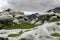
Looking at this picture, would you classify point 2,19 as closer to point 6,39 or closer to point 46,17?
point 46,17

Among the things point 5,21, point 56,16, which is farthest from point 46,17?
point 5,21

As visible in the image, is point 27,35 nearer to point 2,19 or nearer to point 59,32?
point 59,32

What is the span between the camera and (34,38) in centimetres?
3612

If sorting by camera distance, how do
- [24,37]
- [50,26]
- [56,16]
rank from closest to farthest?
[24,37], [50,26], [56,16]

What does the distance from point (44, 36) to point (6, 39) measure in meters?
7.22

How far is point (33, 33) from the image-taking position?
125ft

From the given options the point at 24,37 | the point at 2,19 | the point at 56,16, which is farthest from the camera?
the point at 56,16

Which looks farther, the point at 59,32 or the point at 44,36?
the point at 59,32

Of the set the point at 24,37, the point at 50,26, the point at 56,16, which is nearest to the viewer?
the point at 24,37

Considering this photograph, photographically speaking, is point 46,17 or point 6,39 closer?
point 6,39

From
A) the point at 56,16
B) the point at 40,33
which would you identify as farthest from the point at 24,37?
the point at 56,16

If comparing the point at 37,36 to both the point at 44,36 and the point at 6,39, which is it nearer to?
the point at 44,36

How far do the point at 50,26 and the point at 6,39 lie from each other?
1519 centimetres

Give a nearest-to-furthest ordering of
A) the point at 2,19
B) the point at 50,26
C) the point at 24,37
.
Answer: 1. the point at 24,37
2. the point at 50,26
3. the point at 2,19
